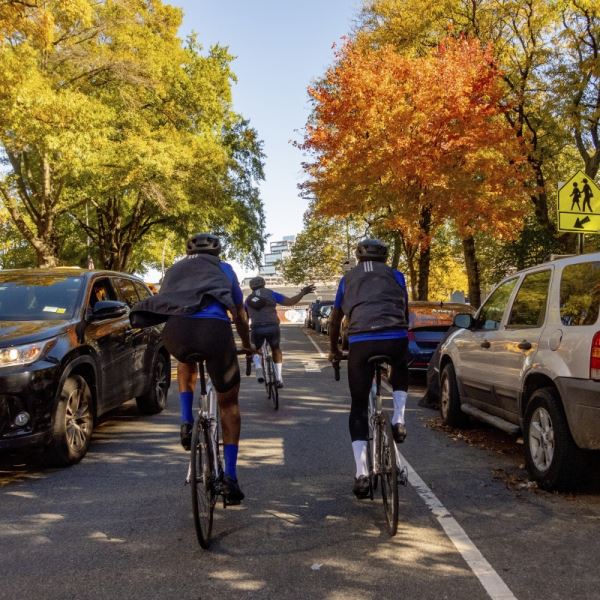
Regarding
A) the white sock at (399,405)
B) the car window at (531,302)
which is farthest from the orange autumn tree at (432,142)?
the white sock at (399,405)

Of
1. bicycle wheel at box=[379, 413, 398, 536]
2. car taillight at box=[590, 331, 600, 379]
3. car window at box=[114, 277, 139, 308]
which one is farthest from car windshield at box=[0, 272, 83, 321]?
car taillight at box=[590, 331, 600, 379]

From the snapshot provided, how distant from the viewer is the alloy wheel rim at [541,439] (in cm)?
510

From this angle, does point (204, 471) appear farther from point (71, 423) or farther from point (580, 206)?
point (580, 206)

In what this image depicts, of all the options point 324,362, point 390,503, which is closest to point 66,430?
point 390,503

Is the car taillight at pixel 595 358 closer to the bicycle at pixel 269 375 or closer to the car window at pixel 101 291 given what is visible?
the car window at pixel 101 291

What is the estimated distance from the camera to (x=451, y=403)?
784cm

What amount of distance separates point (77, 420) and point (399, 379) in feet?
10.8

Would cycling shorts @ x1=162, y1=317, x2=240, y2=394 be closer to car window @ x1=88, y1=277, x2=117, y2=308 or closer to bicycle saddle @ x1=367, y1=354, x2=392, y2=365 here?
→ bicycle saddle @ x1=367, y1=354, x2=392, y2=365

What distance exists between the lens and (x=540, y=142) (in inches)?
779

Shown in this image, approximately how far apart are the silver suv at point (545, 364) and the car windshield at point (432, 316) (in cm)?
471

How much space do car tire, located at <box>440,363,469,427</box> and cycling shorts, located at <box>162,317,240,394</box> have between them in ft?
13.8

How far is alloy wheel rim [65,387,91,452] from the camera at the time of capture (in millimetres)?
6164

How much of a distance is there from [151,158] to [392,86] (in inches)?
304

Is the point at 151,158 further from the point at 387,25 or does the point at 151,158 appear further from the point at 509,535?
the point at 509,535
